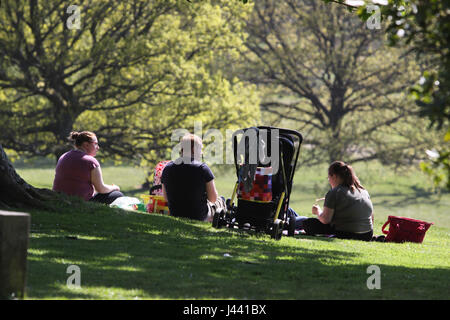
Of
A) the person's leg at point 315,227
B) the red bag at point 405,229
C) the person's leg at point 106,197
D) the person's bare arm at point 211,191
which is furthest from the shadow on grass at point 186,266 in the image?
the red bag at point 405,229

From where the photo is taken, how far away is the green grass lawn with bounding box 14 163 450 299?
5.87 m

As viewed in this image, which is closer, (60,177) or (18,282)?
(18,282)

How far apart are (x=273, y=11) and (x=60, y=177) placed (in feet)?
72.6

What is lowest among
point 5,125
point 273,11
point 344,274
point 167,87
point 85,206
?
point 344,274

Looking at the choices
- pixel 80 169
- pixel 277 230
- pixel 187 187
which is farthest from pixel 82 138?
pixel 277 230

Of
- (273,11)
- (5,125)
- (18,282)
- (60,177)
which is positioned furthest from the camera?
(273,11)

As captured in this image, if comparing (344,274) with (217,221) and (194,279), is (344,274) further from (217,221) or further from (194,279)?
(217,221)

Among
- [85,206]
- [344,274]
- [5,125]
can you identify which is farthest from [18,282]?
[5,125]

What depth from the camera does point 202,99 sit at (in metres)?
22.8

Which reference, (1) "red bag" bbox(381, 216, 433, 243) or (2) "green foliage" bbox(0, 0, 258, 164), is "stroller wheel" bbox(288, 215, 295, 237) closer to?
(1) "red bag" bbox(381, 216, 433, 243)

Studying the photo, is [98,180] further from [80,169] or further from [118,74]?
[118,74]

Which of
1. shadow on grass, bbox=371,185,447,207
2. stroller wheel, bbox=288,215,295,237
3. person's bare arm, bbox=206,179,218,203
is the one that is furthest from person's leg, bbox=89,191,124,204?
shadow on grass, bbox=371,185,447,207

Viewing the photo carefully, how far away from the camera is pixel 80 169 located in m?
10.1

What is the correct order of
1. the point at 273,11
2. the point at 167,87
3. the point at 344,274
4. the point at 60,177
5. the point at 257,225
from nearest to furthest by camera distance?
1. the point at 344,274
2. the point at 257,225
3. the point at 60,177
4. the point at 167,87
5. the point at 273,11
